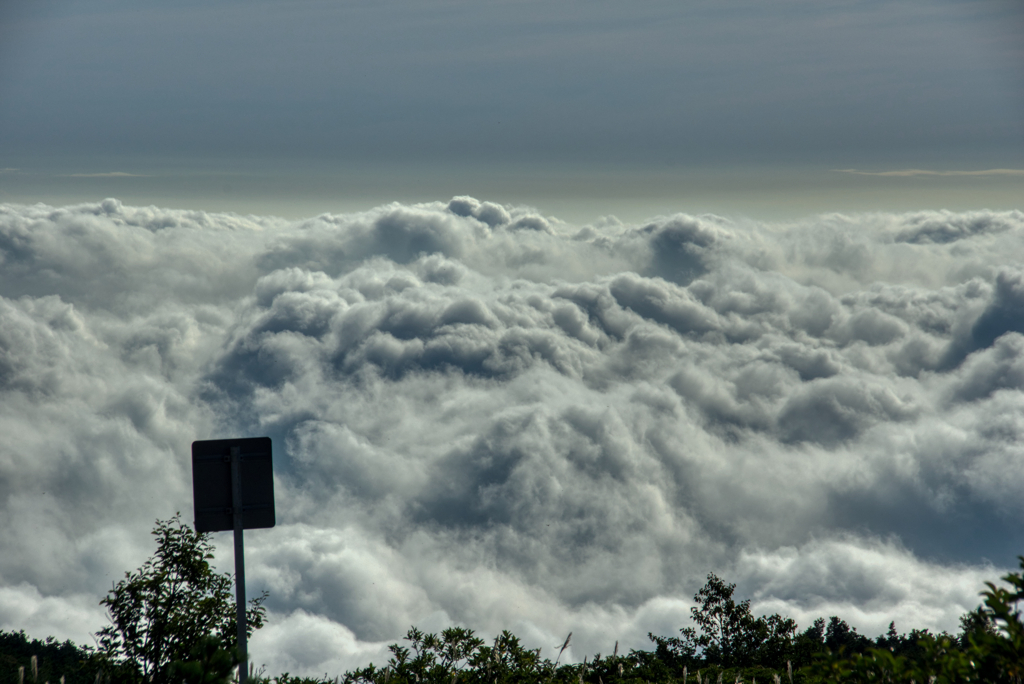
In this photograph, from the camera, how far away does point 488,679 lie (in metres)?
19.6

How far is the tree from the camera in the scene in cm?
1591

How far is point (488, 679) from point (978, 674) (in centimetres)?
1420

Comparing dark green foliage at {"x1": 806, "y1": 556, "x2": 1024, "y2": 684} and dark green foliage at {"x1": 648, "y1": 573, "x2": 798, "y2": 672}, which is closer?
dark green foliage at {"x1": 806, "y1": 556, "x2": 1024, "y2": 684}

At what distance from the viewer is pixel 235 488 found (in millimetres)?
9219

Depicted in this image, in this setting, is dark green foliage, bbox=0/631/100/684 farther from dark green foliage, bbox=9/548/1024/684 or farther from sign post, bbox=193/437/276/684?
sign post, bbox=193/437/276/684

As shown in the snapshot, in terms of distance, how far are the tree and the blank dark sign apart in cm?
769

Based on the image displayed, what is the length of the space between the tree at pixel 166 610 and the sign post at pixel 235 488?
7663 millimetres

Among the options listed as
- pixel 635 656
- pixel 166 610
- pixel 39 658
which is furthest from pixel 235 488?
pixel 39 658

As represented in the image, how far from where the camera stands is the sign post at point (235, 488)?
363 inches

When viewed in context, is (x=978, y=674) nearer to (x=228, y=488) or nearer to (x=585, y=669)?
(x=228, y=488)

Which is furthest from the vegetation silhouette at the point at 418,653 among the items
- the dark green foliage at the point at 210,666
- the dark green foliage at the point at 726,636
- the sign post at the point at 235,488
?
the dark green foliage at the point at 726,636

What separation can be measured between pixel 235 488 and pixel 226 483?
8.0 inches

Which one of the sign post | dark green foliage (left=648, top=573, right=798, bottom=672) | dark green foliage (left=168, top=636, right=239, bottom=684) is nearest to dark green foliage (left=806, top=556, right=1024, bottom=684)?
dark green foliage (left=168, top=636, right=239, bottom=684)

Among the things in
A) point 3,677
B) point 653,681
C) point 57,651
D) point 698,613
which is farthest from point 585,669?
point 57,651
